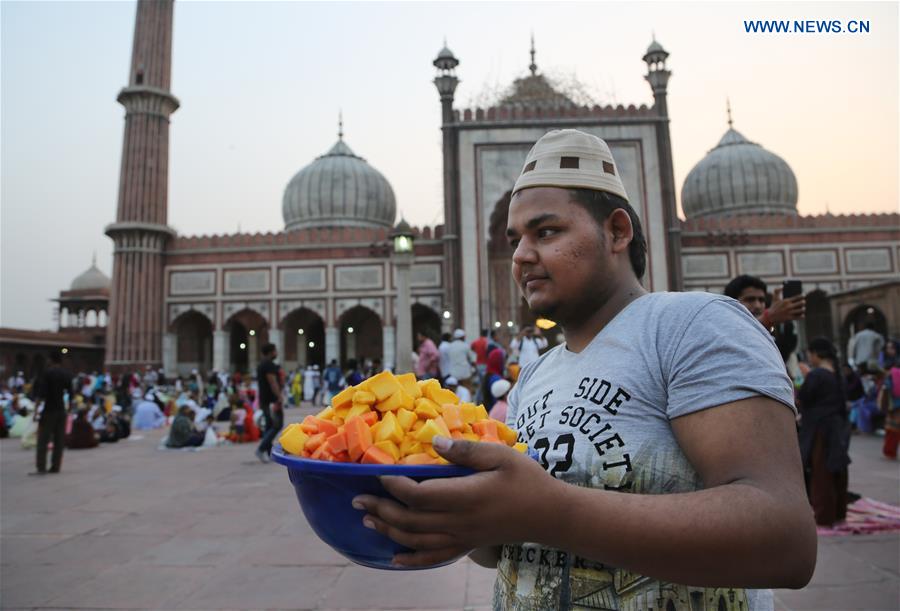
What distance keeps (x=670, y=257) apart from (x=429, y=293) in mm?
7670

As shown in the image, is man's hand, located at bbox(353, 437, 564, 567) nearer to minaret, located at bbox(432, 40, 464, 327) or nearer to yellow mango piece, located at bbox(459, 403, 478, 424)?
yellow mango piece, located at bbox(459, 403, 478, 424)

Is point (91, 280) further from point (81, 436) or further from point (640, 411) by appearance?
point (640, 411)

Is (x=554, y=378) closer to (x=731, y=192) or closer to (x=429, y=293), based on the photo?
(x=429, y=293)

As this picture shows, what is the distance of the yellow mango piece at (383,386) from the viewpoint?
2.99ft

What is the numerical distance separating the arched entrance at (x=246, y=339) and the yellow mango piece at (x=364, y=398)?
23.5m

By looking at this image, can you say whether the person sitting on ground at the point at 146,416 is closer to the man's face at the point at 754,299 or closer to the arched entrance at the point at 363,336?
the arched entrance at the point at 363,336

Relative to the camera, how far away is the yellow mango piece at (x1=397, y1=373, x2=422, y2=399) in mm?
938

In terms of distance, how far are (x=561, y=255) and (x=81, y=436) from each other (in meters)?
9.70

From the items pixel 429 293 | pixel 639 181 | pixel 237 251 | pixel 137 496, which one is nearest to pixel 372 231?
pixel 429 293

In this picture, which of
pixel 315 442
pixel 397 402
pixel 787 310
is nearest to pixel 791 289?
pixel 787 310

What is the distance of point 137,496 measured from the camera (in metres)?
4.98

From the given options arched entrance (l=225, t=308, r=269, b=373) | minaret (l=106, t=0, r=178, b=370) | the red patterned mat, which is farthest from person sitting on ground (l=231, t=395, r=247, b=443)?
arched entrance (l=225, t=308, r=269, b=373)

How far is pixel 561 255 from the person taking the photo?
978mm

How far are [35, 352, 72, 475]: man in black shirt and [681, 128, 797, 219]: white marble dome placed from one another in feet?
77.8
